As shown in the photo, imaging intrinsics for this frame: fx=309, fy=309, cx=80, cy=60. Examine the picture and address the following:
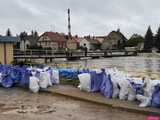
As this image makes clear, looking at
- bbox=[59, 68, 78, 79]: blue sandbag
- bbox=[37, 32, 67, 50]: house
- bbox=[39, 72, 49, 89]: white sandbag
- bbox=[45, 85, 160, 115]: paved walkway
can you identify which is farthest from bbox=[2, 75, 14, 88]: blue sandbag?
bbox=[37, 32, 67, 50]: house

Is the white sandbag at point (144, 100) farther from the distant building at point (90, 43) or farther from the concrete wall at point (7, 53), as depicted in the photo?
the distant building at point (90, 43)

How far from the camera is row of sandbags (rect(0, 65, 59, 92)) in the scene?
38.4ft

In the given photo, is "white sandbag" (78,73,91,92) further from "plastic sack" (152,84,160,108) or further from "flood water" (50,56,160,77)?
"flood water" (50,56,160,77)

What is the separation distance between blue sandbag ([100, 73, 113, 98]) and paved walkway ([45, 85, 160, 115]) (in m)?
0.16

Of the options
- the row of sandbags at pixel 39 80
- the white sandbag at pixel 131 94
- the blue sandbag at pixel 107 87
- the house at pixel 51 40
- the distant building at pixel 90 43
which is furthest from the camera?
the distant building at pixel 90 43

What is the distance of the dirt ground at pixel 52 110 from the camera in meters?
7.61

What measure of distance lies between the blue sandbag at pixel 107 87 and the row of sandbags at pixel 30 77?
2.60 meters

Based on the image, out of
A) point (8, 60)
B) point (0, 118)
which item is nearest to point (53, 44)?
point (8, 60)

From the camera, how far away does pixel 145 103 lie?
8398 millimetres

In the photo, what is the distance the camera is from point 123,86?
9.35 metres

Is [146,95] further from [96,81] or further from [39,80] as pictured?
[39,80]

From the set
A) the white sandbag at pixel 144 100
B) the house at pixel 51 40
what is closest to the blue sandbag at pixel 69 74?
the white sandbag at pixel 144 100

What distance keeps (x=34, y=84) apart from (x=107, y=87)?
3.16m

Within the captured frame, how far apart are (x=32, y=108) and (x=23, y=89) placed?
3.66 metres
